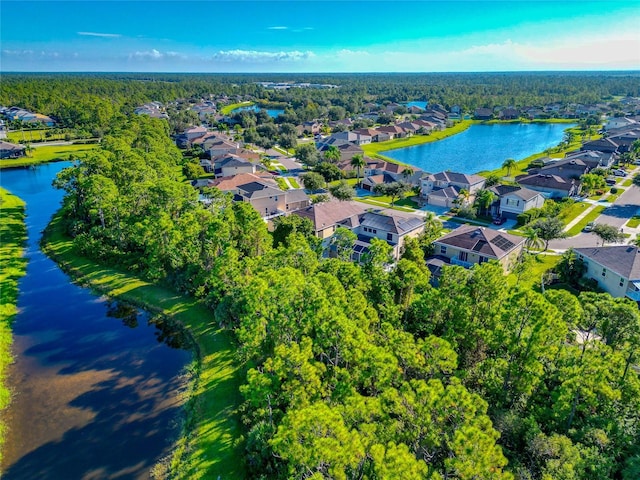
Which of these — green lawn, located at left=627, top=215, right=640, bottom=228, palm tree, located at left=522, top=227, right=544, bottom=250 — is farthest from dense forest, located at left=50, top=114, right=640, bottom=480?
green lawn, located at left=627, top=215, right=640, bottom=228

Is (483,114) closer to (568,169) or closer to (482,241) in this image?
(568,169)

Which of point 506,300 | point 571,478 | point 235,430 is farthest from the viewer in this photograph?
point 506,300

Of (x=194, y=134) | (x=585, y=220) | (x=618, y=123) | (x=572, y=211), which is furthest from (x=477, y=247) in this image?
(x=618, y=123)

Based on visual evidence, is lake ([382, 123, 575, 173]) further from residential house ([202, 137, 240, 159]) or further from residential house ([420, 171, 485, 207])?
residential house ([202, 137, 240, 159])

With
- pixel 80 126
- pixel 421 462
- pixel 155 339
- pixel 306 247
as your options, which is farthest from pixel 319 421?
pixel 80 126

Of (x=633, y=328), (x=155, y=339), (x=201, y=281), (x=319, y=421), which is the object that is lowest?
(x=155, y=339)

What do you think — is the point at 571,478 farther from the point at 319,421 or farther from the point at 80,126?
the point at 80,126

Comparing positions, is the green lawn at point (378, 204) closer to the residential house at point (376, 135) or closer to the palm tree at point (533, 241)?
the palm tree at point (533, 241)
